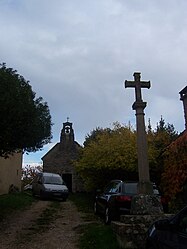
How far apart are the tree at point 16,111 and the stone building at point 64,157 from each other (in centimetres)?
2485

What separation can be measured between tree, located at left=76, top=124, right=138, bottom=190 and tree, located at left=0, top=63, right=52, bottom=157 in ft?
18.4

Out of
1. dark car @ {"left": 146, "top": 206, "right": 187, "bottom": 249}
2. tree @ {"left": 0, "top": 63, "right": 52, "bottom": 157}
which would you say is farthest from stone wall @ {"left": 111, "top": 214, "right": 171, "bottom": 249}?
tree @ {"left": 0, "top": 63, "right": 52, "bottom": 157}

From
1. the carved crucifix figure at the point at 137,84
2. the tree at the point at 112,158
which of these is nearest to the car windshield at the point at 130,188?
the carved crucifix figure at the point at 137,84

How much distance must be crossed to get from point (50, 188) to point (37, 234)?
1165 centimetres

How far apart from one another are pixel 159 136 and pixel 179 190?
15.3 ft

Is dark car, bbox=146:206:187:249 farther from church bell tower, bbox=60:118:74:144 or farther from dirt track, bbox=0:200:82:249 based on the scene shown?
church bell tower, bbox=60:118:74:144

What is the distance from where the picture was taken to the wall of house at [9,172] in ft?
75.8

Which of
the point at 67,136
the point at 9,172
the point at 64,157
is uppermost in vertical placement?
the point at 67,136

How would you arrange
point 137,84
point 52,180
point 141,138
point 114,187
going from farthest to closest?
1. point 52,180
2. point 114,187
3. point 137,84
4. point 141,138

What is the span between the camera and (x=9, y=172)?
25.4 meters

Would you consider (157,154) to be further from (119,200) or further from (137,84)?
(137,84)

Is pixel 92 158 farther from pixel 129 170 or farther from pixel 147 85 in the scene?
pixel 147 85

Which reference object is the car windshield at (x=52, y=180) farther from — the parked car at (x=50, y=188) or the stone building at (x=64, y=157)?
the stone building at (x=64, y=157)

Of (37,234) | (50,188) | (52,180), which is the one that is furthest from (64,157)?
(37,234)
